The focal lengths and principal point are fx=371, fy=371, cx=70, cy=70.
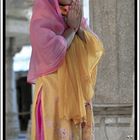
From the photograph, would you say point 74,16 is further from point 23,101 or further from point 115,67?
point 23,101

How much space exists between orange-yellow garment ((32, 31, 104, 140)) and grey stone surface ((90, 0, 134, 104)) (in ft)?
1.65

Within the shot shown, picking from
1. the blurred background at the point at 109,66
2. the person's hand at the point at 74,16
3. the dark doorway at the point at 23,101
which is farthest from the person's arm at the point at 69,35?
the dark doorway at the point at 23,101

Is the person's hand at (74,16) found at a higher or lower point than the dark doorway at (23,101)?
higher

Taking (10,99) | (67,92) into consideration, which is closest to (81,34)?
(67,92)

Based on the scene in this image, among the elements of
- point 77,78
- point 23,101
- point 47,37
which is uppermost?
point 47,37

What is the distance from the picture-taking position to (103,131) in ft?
4.57

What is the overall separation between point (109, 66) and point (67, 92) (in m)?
0.59

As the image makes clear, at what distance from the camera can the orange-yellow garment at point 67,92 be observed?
921mm

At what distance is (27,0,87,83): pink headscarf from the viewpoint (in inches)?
35.8

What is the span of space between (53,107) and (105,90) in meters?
0.61

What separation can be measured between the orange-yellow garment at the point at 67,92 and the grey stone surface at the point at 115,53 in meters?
0.50

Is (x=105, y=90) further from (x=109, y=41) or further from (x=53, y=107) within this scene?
(x=53, y=107)

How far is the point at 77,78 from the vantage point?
37.4 inches

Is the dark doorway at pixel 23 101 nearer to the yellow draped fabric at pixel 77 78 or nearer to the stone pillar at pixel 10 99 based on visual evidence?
the stone pillar at pixel 10 99
